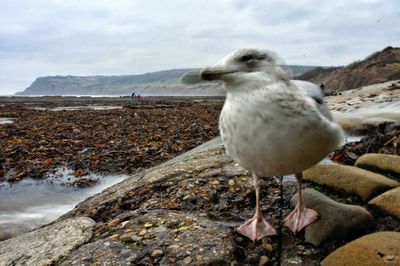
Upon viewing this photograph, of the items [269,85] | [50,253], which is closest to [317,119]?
[269,85]

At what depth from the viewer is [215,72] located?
115 inches

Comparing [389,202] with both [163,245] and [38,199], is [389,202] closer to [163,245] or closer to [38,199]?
[163,245]

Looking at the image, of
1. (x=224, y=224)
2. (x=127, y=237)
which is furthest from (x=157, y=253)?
(x=224, y=224)

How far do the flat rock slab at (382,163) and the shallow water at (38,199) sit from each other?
4.62m

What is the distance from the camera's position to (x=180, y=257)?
10.5 ft

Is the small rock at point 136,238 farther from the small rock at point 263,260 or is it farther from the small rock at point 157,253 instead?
the small rock at point 263,260

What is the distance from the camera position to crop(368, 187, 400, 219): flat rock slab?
11.4 ft

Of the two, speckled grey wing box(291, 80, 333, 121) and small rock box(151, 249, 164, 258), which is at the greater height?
speckled grey wing box(291, 80, 333, 121)

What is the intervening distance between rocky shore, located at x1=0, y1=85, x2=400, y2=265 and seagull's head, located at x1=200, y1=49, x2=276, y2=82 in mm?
1367

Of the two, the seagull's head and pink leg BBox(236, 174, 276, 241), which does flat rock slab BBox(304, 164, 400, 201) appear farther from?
the seagull's head

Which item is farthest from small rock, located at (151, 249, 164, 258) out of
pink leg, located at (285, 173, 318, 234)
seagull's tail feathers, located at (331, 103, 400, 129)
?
seagull's tail feathers, located at (331, 103, 400, 129)

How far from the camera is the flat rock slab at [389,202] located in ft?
11.4

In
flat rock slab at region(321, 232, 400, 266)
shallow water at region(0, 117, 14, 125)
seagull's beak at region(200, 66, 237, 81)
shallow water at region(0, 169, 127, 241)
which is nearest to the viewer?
flat rock slab at region(321, 232, 400, 266)

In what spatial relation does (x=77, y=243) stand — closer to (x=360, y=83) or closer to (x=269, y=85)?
(x=269, y=85)
